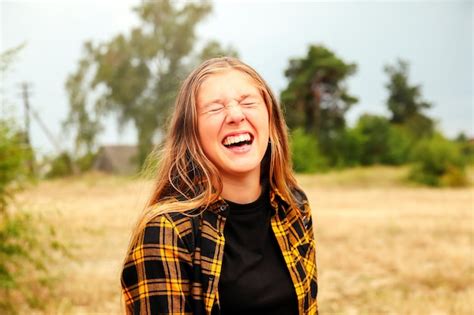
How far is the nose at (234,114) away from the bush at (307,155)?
82.3 ft

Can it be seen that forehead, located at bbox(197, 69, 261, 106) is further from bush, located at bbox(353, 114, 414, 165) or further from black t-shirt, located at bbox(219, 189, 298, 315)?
bush, located at bbox(353, 114, 414, 165)

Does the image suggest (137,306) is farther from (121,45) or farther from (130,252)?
(121,45)

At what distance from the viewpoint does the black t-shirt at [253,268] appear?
185cm

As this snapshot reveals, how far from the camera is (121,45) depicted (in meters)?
30.4

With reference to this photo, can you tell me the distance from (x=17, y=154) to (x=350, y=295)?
331 cm

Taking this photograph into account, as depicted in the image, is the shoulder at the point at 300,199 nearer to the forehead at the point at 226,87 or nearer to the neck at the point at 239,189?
the neck at the point at 239,189

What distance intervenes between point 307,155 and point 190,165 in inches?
1040

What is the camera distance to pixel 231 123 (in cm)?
198

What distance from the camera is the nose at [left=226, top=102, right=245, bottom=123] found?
1958 millimetres

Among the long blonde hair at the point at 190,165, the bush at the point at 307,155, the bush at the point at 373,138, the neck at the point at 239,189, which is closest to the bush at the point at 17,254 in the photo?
the long blonde hair at the point at 190,165

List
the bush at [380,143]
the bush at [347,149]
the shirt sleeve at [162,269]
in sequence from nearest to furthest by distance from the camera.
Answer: the shirt sleeve at [162,269], the bush at [347,149], the bush at [380,143]

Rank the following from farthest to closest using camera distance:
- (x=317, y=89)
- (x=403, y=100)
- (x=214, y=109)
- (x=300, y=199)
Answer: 1. (x=403, y=100)
2. (x=317, y=89)
3. (x=300, y=199)
4. (x=214, y=109)

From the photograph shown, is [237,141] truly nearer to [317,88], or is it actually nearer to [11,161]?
[11,161]

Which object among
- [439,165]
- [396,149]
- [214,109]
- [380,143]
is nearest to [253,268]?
[214,109]
